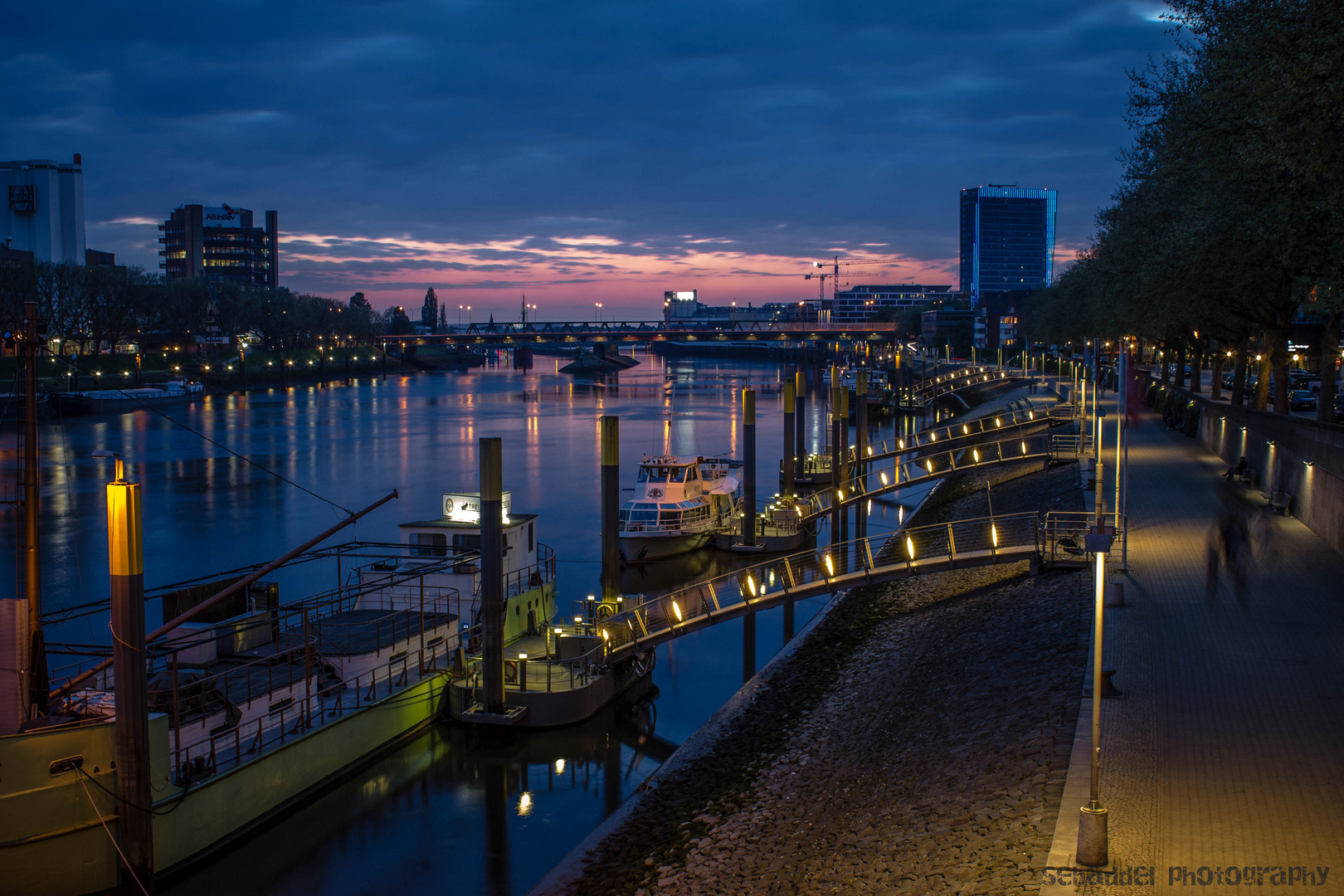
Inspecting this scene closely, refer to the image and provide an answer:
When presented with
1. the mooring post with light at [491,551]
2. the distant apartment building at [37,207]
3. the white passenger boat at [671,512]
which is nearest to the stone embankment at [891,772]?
the mooring post with light at [491,551]

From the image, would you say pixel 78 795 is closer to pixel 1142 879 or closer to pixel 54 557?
pixel 1142 879

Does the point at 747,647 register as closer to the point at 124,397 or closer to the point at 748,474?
the point at 748,474

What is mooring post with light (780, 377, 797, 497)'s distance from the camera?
40312 mm

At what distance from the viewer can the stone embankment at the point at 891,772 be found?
1047 cm

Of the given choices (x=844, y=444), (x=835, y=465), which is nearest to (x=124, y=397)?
(x=844, y=444)

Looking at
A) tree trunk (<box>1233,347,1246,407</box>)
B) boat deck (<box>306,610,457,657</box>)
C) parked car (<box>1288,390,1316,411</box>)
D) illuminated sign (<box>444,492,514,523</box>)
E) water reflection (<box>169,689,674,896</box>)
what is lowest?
water reflection (<box>169,689,674,896</box>)

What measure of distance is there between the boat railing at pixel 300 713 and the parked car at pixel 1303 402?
50097 millimetres

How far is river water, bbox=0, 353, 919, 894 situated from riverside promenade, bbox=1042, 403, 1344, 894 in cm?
818

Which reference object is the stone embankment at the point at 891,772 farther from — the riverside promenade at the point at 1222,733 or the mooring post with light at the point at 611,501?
the mooring post with light at the point at 611,501

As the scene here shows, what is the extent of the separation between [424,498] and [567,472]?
10.2m

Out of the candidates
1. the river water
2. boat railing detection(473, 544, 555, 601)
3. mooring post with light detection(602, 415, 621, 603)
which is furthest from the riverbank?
boat railing detection(473, 544, 555, 601)

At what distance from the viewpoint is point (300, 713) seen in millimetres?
16016

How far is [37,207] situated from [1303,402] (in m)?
195

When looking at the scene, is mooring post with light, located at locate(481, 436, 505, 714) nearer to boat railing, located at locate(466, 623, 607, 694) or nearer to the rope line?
boat railing, located at locate(466, 623, 607, 694)
